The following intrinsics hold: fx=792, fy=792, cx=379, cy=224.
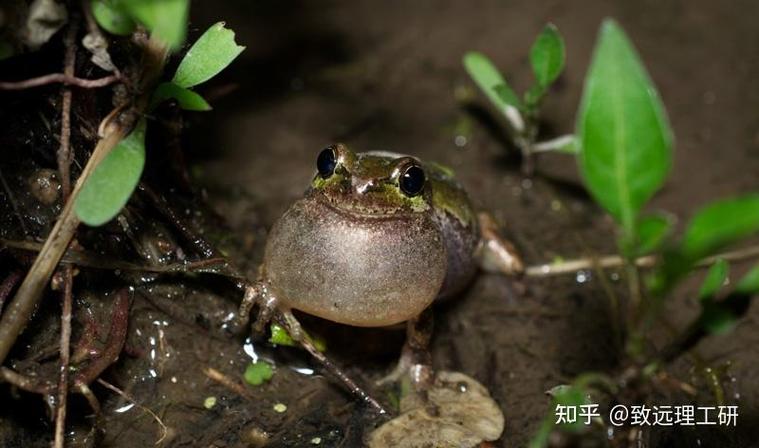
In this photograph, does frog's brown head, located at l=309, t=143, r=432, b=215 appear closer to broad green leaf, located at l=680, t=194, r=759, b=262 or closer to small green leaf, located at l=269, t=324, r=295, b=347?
small green leaf, located at l=269, t=324, r=295, b=347

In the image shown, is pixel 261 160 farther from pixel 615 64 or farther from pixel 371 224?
pixel 615 64

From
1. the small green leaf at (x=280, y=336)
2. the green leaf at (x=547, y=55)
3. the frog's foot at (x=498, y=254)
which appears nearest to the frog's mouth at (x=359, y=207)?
the small green leaf at (x=280, y=336)

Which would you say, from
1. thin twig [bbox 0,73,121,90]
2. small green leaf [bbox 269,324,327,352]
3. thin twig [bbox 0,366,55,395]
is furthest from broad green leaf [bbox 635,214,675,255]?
thin twig [bbox 0,366,55,395]

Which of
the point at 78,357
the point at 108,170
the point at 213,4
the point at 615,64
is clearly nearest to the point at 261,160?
the point at 213,4

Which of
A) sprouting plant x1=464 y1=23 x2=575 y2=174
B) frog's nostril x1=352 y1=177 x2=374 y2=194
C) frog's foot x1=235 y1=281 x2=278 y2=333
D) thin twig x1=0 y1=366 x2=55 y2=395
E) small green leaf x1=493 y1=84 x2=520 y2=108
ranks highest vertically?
A: sprouting plant x1=464 y1=23 x2=575 y2=174

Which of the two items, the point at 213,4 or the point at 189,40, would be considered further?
the point at 213,4

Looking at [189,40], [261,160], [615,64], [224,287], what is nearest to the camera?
[615,64]
